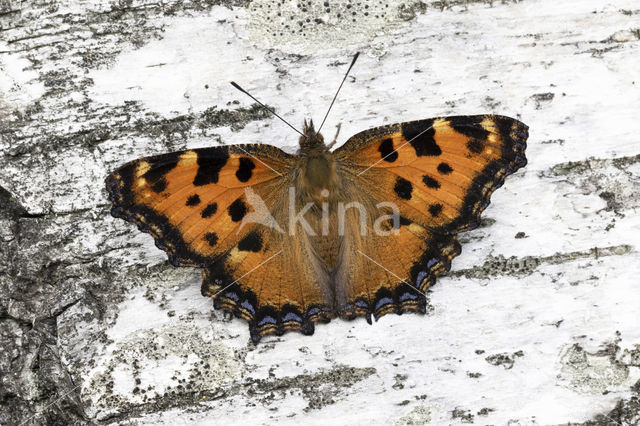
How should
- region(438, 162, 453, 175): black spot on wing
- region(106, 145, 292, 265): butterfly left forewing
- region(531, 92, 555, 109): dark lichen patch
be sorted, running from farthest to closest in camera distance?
1. region(531, 92, 555, 109): dark lichen patch
2. region(438, 162, 453, 175): black spot on wing
3. region(106, 145, 292, 265): butterfly left forewing

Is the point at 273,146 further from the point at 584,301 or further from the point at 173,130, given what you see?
the point at 584,301

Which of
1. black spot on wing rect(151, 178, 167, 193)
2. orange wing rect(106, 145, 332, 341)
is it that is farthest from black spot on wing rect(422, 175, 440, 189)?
black spot on wing rect(151, 178, 167, 193)

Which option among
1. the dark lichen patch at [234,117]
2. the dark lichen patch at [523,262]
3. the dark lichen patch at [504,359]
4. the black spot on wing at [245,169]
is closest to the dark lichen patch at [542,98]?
the dark lichen patch at [523,262]

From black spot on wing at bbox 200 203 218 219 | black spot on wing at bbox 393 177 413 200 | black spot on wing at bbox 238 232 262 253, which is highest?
black spot on wing at bbox 393 177 413 200

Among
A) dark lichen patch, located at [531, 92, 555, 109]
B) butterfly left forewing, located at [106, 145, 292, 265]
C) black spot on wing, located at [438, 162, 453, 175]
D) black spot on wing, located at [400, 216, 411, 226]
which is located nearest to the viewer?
butterfly left forewing, located at [106, 145, 292, 265]

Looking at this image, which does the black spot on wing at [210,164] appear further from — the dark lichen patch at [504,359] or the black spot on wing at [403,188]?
the dark lichen patch at [504,359]

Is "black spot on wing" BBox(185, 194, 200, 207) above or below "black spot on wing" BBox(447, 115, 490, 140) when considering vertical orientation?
below
